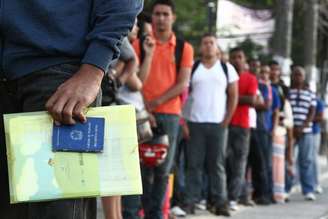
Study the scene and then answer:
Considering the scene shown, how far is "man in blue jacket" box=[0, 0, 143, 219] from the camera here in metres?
3.09

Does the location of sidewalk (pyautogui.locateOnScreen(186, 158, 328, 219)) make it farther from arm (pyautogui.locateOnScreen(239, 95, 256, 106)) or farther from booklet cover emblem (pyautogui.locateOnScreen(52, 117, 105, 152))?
booklet cover emblem (pyautogui.locateOnScreen(52, 117, 105, 152))

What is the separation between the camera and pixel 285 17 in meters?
15.8

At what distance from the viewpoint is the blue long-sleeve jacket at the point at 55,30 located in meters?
3.12

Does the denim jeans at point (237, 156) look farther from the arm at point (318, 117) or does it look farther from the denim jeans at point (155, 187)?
the denim jeans at point (155, 187)

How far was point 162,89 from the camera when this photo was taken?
7.65 meters

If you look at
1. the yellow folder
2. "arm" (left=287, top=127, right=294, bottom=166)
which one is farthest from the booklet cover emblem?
"arm" (left=287, top=127, right=294, bottom=166)

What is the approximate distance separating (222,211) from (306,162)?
3630 millimetres

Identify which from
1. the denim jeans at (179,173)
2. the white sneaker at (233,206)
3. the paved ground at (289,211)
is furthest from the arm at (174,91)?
the white sneaker at (233,206)

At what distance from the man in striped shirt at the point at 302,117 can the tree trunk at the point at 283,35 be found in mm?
2221

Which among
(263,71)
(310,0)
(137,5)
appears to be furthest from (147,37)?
(310,0)

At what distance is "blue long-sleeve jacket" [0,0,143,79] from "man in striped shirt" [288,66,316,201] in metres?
9.64

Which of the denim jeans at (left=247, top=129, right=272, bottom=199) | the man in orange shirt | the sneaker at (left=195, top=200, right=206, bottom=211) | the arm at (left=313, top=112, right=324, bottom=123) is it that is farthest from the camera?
the arm at (left=313, top=112, right=324, bottom=123)

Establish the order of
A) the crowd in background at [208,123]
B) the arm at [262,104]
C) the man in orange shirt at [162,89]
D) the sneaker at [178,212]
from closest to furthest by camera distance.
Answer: the crowd in background at [208,123], the man in orange shirt at [162,89], the sneaker at [178,212], the arm at [262,104]

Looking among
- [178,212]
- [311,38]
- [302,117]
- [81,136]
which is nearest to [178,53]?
[178,212]
